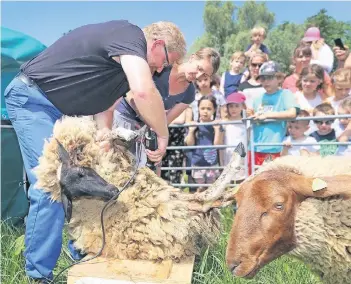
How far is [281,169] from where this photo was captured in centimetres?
225

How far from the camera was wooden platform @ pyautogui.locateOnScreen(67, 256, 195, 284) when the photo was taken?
6.63ft

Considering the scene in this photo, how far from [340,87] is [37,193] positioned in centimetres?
352

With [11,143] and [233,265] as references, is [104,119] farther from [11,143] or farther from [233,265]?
[11,143]

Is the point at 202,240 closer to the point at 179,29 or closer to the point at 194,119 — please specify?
the point at 179,29

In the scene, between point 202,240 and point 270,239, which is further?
point 202,240

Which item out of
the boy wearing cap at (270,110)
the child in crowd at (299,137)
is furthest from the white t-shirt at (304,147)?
the boy wearing cap at (270,110)

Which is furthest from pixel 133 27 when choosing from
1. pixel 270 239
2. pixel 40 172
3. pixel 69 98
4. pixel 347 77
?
pixel 347 77

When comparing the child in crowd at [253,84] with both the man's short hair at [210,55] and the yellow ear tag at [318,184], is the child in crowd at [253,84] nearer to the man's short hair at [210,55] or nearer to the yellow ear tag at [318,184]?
the man's short hair at [210,55]

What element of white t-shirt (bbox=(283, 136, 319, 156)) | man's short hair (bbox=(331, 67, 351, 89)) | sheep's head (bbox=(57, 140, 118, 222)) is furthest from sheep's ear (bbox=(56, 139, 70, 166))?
man's short hair (bbox=(331, 67, 351, 89))

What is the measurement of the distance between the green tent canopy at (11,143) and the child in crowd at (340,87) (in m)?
3.09

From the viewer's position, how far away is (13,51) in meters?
4.48

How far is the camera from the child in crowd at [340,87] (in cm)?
489

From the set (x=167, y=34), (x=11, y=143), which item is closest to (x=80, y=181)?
(x=167, y=34)

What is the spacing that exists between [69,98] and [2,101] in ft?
6.93
